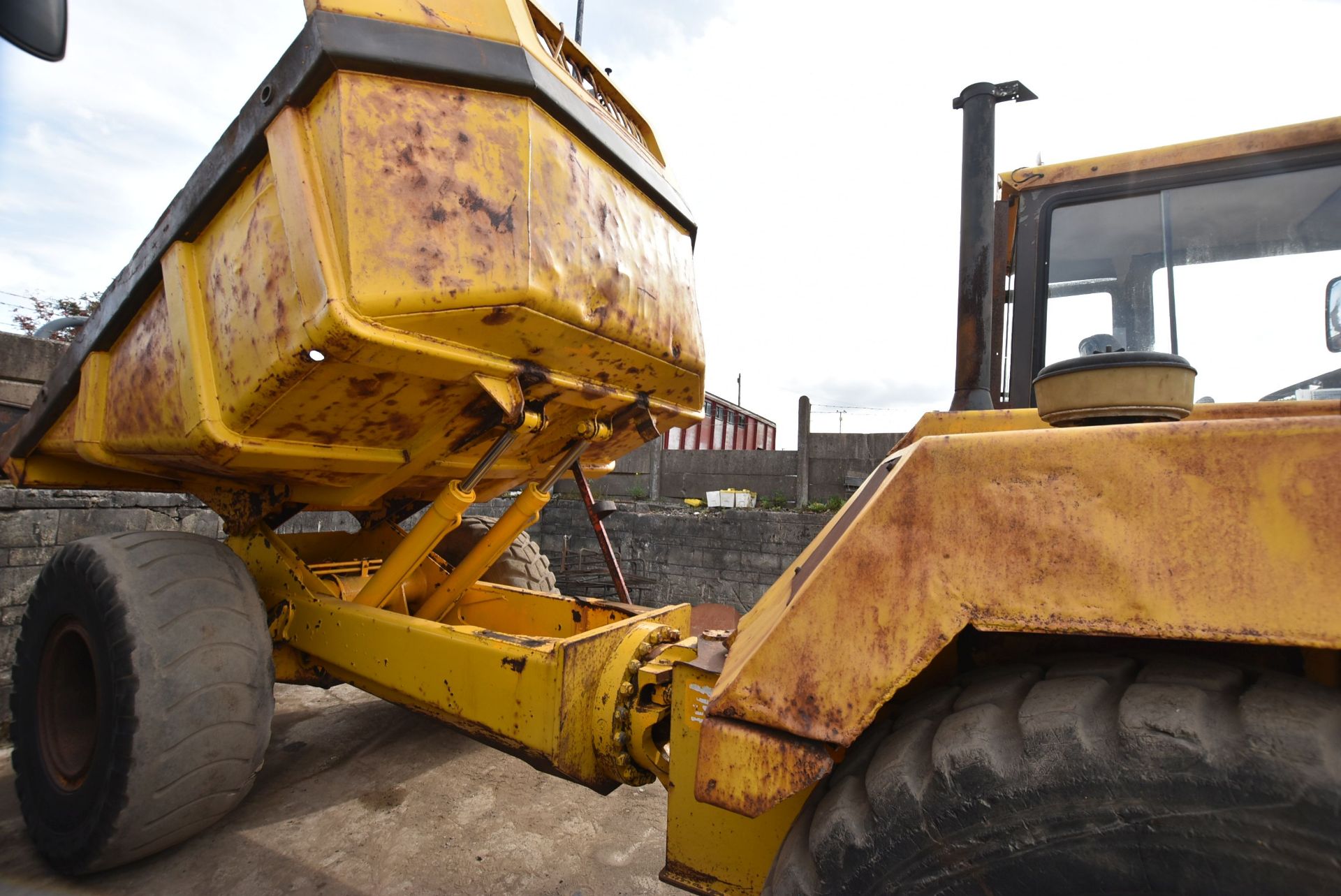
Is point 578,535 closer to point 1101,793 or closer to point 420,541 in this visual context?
point 420,541

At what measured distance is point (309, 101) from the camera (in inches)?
80.4

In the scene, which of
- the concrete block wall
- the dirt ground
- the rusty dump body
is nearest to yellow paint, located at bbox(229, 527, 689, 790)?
the rusty dump body

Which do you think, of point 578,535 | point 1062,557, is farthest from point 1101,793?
point 578,535

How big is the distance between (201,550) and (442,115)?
1.99m

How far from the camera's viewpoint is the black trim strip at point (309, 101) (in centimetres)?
195

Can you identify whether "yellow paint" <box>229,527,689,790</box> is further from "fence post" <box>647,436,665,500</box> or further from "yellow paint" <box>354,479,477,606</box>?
"fence post" <box>647,436,665,500</box>

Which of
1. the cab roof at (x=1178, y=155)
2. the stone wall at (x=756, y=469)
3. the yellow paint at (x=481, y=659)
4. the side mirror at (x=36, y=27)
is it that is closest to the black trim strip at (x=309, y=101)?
the side mirror at (x=36, y=27)

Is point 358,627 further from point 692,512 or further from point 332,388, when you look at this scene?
point 692,512

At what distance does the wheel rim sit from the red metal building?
27.9ft

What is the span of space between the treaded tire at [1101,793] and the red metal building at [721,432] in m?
9.88

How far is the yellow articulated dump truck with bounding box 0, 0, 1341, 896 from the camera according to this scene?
946mm

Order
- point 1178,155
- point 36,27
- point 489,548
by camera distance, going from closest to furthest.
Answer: point 36,27 → point 1178,155 → point 489,548

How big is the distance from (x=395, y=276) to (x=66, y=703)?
2.55 meters

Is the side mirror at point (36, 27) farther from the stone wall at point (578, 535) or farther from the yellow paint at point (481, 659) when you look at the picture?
the stone wall at point (578, 535)
